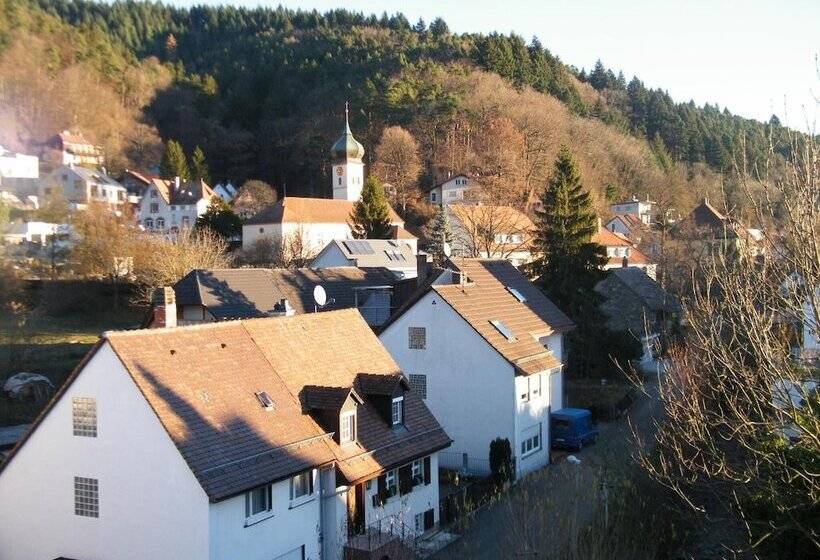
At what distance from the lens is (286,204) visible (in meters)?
68.0

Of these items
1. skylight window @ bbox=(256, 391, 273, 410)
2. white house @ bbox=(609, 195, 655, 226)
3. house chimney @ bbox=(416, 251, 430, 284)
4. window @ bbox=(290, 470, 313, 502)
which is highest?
white house @ bbox=(609, 195, 655, 226)

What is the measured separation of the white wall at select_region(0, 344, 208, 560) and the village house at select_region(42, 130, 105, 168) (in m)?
67.8

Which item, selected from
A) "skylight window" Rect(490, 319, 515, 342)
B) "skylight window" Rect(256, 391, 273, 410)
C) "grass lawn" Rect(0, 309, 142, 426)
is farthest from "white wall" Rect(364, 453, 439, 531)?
"grass lawn" Rect(0, 309, 142, 426)

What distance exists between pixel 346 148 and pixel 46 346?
50.5 m

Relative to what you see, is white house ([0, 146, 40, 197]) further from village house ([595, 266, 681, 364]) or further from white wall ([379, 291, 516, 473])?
white wall ([379, 291, 516, 473])

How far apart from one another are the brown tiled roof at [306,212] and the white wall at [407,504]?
45155 millimetres

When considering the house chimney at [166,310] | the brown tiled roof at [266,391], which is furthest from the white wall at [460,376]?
the house chimney at [166,310]

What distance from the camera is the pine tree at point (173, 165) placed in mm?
88000

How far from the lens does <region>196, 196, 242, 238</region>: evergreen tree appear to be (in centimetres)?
6456

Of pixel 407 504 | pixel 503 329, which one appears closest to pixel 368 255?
pixel 503 329

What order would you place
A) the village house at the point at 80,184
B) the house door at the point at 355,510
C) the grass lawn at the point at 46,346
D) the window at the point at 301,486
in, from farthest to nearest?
the village house at the point at 80,184
the grass lawn at the point at 46,346
the house door at the point at 355,510
the window at the point at 301,486

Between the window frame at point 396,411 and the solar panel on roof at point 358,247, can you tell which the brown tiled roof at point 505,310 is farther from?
the solar panel on roof at point 358,247

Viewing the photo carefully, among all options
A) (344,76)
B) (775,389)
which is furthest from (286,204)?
(775,389)

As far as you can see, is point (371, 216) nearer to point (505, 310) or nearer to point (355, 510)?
point (505, 310)
